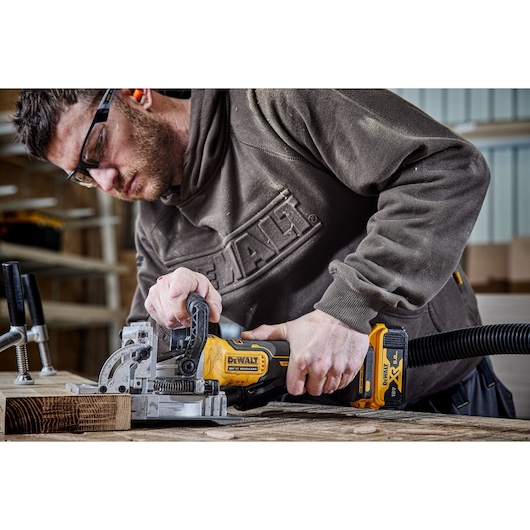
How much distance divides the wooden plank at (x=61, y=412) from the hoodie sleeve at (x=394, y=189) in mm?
560

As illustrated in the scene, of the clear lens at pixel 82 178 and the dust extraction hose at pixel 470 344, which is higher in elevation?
the clear lens at pixel 82 178

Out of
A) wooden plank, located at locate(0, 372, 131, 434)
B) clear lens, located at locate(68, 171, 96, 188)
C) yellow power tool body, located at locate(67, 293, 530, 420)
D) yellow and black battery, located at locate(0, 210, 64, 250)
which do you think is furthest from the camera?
yellow and black battery, located at locate(0, 210, 64, 250)

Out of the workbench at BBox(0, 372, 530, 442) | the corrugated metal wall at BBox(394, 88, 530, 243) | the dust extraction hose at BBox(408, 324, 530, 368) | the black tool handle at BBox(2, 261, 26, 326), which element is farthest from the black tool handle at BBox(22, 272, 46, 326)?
the corrugated metal wall at BBox(394, 88, 530, 243)

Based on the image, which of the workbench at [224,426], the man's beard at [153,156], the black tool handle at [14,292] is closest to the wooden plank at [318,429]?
the workbench at [224,426]

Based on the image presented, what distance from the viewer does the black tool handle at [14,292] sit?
1.96 metres

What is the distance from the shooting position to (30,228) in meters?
3.52

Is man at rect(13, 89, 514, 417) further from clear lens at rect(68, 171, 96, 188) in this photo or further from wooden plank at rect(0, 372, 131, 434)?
wooden plank at rect(0, 372, 131, 434)

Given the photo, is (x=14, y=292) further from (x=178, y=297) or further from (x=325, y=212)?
(x=325, y=212)

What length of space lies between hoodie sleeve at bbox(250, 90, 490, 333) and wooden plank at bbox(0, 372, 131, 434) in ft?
1.84

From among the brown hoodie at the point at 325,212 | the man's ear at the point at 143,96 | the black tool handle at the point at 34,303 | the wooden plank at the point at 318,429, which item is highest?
the man's ear at the point at 143,96

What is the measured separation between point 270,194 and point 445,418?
0.80m

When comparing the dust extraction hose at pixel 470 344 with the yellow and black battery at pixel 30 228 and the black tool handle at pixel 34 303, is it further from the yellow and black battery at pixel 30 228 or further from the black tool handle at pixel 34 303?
the yellow and black battery at pixel 30 228

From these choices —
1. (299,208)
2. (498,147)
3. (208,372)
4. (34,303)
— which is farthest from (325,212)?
(498,147)

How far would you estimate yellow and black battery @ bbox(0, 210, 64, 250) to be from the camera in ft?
11.1
